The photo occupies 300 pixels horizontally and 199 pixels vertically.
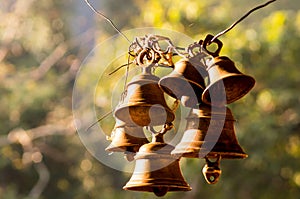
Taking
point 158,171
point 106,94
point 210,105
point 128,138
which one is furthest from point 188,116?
point 106,94

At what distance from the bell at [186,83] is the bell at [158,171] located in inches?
7.9

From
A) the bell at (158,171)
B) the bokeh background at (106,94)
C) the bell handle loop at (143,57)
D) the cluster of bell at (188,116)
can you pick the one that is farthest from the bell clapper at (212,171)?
the bokeh background at (106,94)

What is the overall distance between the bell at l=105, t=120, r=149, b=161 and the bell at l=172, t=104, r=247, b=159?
1.14 ft

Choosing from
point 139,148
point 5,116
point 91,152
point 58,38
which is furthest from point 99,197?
point 139,148

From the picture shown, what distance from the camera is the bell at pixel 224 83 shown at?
2104 millimetres

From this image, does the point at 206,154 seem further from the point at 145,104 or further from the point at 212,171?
the point at 145,104

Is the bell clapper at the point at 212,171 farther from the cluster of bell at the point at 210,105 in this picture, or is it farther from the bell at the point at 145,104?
the bell at the point at 145,104

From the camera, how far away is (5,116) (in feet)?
32.5

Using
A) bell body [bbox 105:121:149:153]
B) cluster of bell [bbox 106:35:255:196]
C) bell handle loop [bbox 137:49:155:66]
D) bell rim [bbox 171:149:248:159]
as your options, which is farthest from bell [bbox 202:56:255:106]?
bell body [bbox 105:121:149:153]

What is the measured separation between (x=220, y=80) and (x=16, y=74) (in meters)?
8.29

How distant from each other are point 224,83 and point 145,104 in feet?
0.99

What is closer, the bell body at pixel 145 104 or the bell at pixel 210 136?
the bell at pixel 210 136

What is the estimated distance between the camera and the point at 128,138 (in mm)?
2514

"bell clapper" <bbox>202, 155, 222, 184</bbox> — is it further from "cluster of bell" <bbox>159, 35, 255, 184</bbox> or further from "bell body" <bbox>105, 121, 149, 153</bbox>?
"bell body" <bbox>105, 121, 149, 153</bbox>
